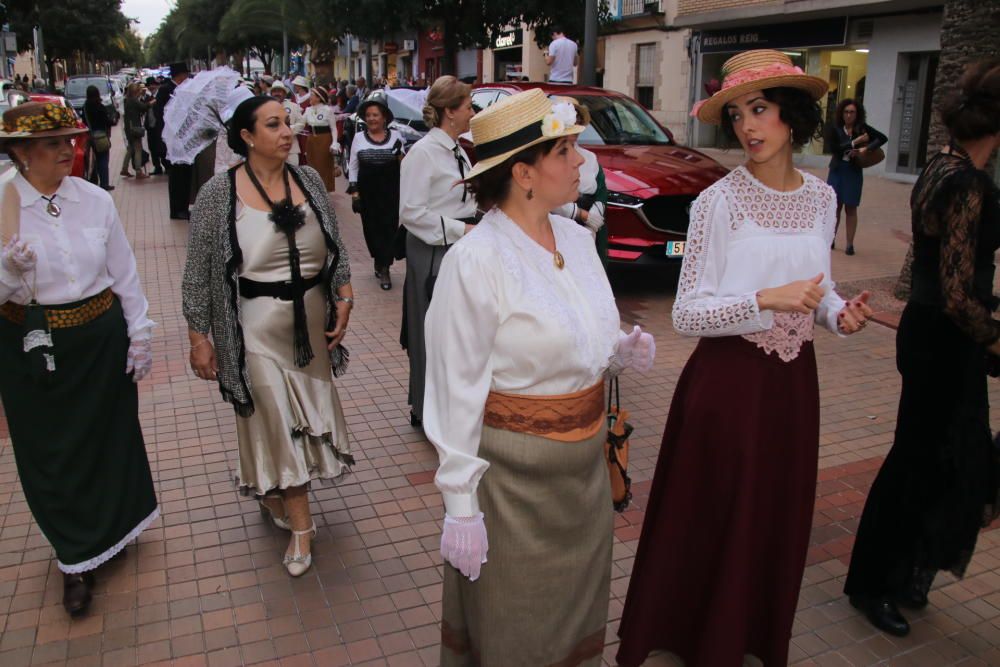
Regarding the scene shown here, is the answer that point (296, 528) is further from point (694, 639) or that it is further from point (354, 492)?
point (694, 639)

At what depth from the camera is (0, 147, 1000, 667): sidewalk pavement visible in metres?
3.45

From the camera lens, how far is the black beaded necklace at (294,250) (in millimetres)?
3677

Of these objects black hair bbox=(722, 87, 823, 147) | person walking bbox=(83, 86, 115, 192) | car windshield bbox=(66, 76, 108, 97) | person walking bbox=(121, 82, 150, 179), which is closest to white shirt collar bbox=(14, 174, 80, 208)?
black hair bbox=(722, 87, 823, 147)

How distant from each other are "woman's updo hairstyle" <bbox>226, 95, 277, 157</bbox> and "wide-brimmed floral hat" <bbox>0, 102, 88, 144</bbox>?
585 mm

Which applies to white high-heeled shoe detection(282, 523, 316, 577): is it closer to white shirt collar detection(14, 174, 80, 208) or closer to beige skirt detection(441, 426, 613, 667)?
beige skirt detection(441, 426, 613, 667)

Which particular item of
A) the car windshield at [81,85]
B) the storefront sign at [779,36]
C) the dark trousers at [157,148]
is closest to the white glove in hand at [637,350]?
the dark trousers at [157,148]

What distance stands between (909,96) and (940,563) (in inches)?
698

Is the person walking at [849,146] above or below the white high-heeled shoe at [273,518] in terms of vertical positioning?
above

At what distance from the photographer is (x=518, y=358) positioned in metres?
2.42

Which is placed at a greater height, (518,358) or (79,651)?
(518,358)

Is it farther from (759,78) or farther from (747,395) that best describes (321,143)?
(747,395)

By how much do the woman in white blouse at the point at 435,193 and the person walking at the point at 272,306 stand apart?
3.44 feet

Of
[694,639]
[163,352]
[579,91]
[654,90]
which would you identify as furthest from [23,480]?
[654,90]

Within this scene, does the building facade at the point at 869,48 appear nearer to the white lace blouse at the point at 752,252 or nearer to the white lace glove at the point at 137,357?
the white lace blouse at the point at 752,252
